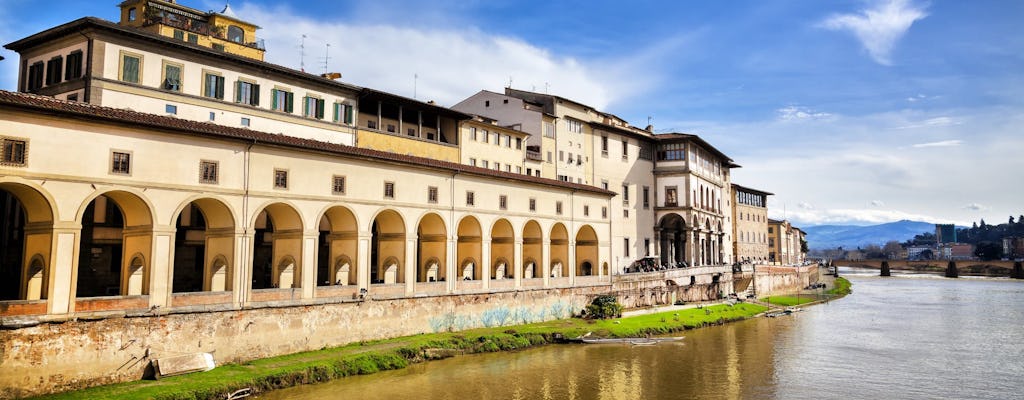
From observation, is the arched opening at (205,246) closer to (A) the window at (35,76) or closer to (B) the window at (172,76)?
(B) the window at (172,76)

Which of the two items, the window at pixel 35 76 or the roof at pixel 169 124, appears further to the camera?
the window at pixel 35 76

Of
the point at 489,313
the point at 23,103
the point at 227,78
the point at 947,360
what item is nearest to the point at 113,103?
the point at 227,78

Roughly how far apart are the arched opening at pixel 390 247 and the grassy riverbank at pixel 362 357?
4.31m

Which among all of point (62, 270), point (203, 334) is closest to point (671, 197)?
point (203, 334)

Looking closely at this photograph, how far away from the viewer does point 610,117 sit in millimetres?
69812

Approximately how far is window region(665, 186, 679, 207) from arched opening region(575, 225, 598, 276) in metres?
19.9

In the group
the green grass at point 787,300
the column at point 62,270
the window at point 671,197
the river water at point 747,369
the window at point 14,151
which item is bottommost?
the river water at point 747,369

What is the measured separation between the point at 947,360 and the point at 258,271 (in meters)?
37.6

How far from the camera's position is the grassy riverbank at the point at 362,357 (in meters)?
23.3

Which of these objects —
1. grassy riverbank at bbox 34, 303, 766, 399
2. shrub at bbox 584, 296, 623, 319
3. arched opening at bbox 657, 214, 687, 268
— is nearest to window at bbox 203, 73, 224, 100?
grassy riverbank at bbox 34, 303, 766, 399

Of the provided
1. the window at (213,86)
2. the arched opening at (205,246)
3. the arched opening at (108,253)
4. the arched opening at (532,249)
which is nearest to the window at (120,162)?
the arched opening at (108,253)

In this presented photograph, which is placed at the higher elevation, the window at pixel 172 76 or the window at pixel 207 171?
the window at pixel 172 76

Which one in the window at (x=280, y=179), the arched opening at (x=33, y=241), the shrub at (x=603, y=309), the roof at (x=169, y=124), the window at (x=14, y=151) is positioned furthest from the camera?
the shrub at (x=603, y=309)

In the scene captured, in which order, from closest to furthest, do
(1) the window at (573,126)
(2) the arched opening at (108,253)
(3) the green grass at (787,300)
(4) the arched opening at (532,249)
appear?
(2) the arched opening at (108,253) < (4) the arched opening at (532,249) < (1) the window at (573,126) < (3) the green grass at (787,300)
